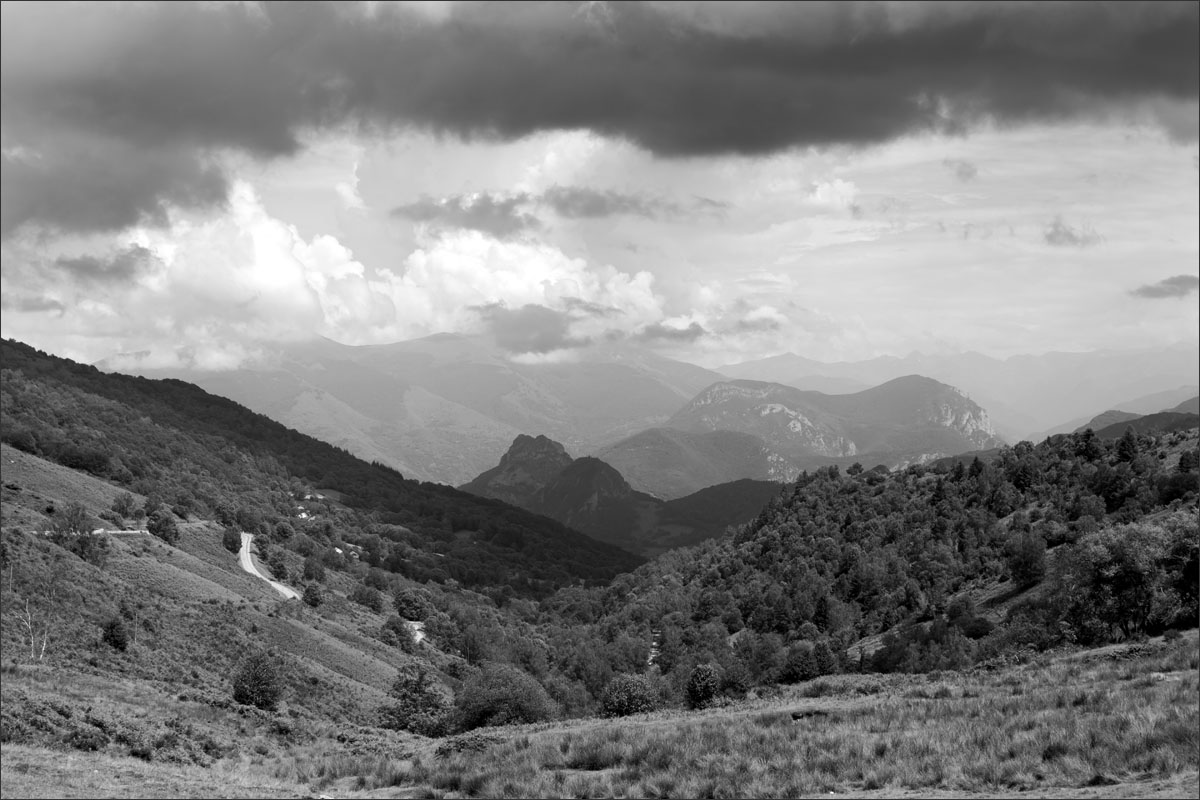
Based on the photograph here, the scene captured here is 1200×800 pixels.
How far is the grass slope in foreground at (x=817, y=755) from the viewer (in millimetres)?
16891

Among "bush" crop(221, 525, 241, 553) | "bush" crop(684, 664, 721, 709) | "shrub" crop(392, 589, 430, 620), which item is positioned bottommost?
"shrub" crop(392, 589, 430, 620)

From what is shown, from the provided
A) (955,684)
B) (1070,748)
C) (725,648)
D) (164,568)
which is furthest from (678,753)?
(725,648)

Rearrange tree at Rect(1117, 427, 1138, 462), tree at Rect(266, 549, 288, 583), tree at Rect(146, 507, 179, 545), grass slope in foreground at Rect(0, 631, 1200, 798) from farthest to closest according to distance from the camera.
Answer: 1. tree at Rect(266, 549, 288, 583)
2. tree at Rect(1117, 427, 1138, 462)
3. tree at Rect(146, 507, 179, 545)
4. grass slope in foreground at Rect(0, 631, 1200, 798)

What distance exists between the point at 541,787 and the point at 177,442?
7643 inches

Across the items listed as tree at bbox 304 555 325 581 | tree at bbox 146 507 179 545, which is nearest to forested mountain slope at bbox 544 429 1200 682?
tree at bbox 304 555 325 581

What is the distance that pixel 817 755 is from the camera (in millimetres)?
20000

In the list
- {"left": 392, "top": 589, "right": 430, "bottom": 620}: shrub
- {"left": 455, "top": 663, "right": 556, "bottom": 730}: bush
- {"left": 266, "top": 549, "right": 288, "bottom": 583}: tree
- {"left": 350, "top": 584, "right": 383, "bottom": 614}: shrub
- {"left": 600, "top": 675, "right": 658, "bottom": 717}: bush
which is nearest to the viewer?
{"left": 600, "top": 675, "right": 658, "bottom": 717}: bush

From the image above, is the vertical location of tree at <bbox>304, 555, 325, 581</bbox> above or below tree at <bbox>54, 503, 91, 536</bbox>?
below

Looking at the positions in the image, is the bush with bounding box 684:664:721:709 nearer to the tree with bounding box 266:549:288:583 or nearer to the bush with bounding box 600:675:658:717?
the bush with bounding box 600:675:658:717

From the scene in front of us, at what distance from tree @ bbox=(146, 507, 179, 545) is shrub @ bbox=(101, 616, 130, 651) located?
51336 millimetres

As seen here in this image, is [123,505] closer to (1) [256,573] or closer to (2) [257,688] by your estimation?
(1) [256,573]

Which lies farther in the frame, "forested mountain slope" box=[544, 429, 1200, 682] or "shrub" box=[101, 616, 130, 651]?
"shrub" box=[101, 616, 130, 651]

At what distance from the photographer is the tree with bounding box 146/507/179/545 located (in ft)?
351

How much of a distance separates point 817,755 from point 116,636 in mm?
53804
